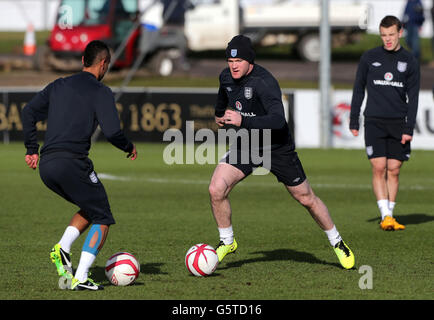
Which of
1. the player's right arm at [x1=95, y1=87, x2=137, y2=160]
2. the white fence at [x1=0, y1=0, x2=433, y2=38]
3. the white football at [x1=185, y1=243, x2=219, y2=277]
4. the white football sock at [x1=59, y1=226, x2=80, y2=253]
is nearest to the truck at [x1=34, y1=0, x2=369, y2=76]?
the white football at [x1=185, y1=243, x2=219, y2=277]

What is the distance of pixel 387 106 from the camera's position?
35.8 feet

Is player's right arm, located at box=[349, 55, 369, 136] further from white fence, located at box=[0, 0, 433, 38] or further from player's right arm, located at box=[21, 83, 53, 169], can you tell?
white fence, located at box=[0, 0, 433, 38]

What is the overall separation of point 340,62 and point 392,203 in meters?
25.0

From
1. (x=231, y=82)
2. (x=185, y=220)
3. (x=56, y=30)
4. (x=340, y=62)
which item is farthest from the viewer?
(x=340, y=62)

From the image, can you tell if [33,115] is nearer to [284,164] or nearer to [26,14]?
[284,164]

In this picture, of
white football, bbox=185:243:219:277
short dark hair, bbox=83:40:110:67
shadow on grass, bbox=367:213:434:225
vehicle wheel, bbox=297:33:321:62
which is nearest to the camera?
short dark hair, bbox=83:40:110:67

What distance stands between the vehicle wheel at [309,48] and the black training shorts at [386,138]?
24.5 metres

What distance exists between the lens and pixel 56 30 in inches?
1226

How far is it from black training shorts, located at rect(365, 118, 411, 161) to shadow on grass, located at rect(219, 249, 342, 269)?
6.91 feet

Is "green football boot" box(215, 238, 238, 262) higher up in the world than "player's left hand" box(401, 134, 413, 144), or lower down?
lower down

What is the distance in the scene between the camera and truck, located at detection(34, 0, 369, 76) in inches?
1203

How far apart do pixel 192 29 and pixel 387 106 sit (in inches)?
934

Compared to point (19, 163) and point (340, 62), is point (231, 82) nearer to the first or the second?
point (19, 163)
